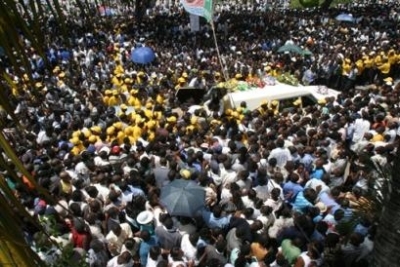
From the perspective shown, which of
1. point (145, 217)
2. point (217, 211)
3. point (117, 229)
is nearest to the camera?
point (117, 229)

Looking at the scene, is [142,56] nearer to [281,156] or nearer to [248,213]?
[281,156]

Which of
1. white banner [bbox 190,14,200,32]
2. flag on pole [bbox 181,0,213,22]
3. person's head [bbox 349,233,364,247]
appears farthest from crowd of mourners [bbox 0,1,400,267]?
white banner [bbox 190,14,200,32]

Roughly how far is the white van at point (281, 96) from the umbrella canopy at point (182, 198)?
518cm

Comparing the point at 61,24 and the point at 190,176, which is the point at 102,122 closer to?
the point at 190,176

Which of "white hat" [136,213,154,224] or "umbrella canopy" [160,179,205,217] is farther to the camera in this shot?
"umbrella canopy" [160,179,205,217]

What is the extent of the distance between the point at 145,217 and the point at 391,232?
9.79 ft

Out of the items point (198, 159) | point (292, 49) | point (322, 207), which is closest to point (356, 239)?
point (322, 207)

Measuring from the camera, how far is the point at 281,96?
12117 millimetres

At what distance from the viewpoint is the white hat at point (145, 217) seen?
235 inches

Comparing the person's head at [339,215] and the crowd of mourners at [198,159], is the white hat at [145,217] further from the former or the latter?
the person's head at [339,215]

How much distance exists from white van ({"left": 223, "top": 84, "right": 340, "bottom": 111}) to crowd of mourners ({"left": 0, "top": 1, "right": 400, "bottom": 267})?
2.97 feet

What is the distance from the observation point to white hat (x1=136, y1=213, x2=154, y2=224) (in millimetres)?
5958

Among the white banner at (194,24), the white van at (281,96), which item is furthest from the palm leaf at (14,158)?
the white banner at (194,24)

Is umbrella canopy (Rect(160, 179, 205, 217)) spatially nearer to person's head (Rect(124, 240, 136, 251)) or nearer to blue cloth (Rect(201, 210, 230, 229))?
blue cloth (Rect(201, 210, 230, 229))
